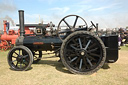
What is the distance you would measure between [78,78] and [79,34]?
149cm

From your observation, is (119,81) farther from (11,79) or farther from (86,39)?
(11,79)

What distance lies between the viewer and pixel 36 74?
172 inches

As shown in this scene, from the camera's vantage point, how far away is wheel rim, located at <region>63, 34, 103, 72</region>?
4.16 m

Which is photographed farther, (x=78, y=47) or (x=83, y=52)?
(x=78, y=47)

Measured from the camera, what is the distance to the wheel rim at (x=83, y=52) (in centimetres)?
416

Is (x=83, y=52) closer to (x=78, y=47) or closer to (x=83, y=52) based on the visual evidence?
(x=83, y=52)

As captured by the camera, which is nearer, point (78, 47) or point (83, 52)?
point (83, 52)

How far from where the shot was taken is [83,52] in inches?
163

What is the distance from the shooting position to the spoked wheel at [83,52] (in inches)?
161

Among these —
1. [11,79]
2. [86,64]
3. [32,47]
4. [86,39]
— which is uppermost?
[86,39]

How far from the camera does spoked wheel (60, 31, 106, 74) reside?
4082 millimetres

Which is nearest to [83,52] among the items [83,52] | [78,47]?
[83,52]

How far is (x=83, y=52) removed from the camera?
4.15 metres

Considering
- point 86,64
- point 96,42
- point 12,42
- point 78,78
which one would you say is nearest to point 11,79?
point 78,78
